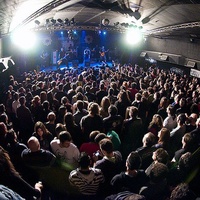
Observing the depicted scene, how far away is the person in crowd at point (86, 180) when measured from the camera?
358cm

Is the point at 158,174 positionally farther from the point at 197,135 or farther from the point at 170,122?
the point at 170,122

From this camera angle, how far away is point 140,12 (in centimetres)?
1475

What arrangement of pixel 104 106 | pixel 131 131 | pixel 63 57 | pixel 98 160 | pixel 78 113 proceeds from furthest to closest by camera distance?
pixel 63 57 < pixel 104 106 < pixel 78 113 < pixel 131 131 < pixel 98 160

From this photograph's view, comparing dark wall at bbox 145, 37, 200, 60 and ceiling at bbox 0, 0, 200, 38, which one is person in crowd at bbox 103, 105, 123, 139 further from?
dark wall at bbox 145, 37, 200, 60

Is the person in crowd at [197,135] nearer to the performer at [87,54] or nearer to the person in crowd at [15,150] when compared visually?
the person in crowd at [15,150]

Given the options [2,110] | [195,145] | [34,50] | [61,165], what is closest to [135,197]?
[61,165]

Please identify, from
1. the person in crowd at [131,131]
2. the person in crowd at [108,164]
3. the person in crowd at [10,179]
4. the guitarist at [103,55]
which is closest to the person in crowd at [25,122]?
the person in crowd at [131,131]

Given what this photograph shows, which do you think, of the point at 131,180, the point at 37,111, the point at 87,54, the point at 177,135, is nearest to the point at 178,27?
the point at 177,135

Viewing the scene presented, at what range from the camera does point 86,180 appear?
3.60 m

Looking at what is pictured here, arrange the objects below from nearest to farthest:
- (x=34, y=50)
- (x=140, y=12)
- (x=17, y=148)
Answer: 1. (x=17, y=148)
2. (x=140, y=12)
3. (x=34, y=50)

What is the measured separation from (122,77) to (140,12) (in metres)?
4.36

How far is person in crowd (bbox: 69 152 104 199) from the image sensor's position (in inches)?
141

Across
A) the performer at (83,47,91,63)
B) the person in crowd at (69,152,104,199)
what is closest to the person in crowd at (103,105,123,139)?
the person in crowd at (69,152,104,199)

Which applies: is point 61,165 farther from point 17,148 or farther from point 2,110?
point 2,110
